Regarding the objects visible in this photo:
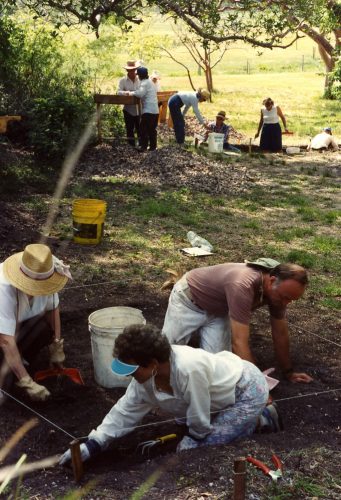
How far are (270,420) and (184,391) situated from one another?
83 centimetres

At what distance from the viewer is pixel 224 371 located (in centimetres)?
382

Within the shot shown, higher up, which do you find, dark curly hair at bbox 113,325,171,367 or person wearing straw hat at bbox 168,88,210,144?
person wearing straw hat at bbox 168,88,210,144

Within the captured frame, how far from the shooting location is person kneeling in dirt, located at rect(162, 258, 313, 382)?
14.1ft

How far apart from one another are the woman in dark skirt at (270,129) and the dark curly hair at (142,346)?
11281 millimetres

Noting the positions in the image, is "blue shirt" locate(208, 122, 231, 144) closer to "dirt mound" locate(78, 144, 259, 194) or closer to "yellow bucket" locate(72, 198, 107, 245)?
"dirt mound" locate(78, 144, 259, 194)

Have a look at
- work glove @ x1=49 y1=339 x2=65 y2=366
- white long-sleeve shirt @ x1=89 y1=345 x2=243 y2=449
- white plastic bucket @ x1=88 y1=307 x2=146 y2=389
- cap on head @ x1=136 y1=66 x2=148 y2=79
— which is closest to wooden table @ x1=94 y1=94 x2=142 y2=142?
cap on head @ x1=136 y1=66 x2=148 y2=79

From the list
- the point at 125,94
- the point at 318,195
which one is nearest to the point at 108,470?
the point at 318,195

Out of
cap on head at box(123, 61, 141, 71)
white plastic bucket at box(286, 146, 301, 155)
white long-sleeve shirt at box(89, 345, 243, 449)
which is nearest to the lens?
white long-sleeve shirt at box(89, 345, 243, 449)

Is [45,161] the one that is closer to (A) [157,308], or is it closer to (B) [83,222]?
(B) [83,222]

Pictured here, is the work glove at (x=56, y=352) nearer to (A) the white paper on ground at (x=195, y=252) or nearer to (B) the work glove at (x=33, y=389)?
(B) the work glove at (x=33, y=389)

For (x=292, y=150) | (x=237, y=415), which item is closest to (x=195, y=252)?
(x=237, y=415)

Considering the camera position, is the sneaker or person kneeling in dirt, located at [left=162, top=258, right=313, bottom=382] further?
person kneeling in dirt, located at [left=162, top=258, right=313, bottom=382]

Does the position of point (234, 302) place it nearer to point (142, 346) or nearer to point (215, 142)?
point (142, 346)

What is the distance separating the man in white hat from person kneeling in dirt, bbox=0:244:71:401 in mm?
8728
